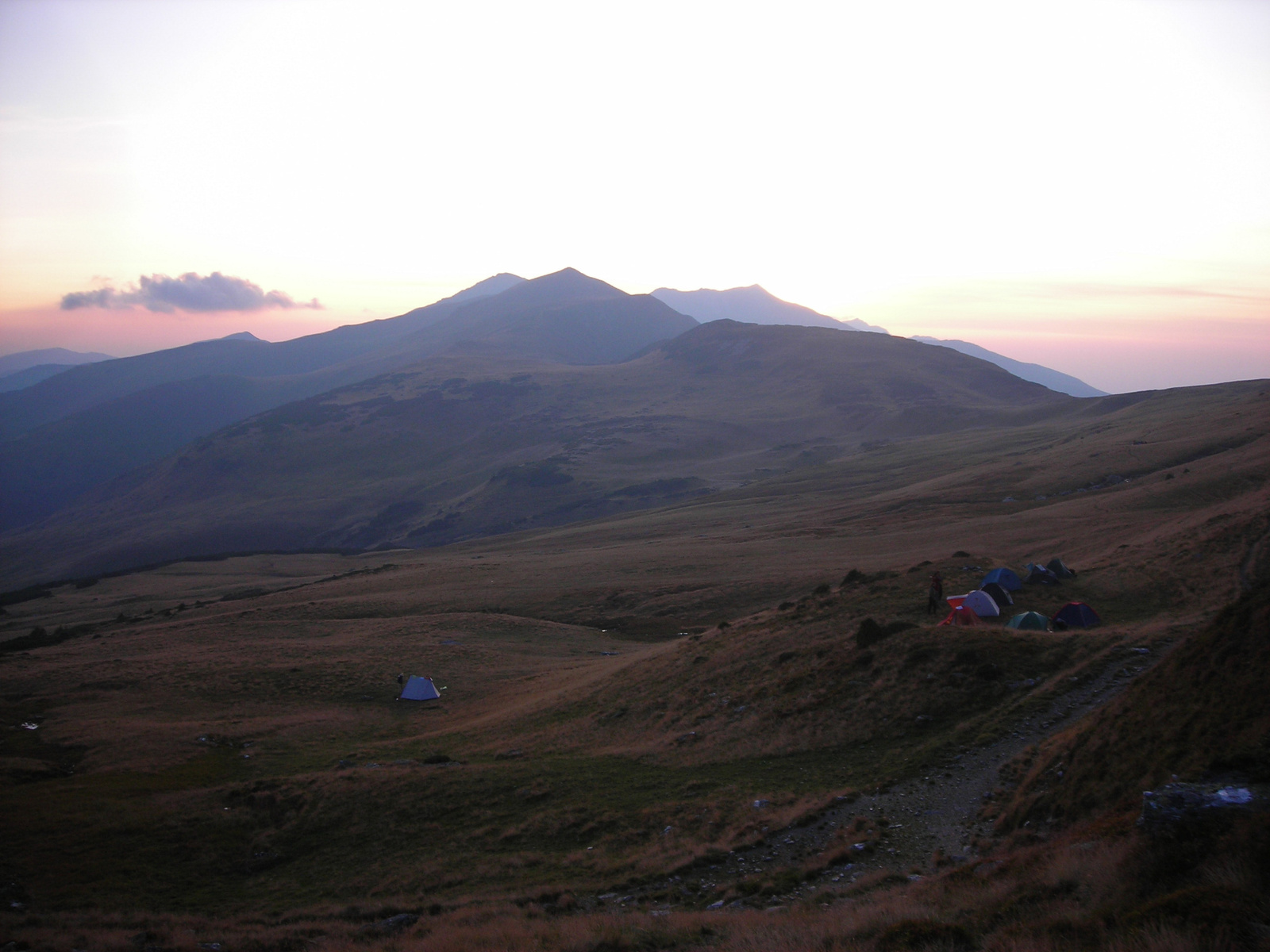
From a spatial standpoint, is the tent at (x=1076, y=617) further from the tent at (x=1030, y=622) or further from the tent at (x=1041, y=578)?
the tent at (x=1041, y=578)

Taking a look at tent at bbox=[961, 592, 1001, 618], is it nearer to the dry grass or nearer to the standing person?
the standing person

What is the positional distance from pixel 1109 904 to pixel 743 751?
15654 mm

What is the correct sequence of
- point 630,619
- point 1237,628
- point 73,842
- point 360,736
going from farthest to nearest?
point 630,619, point 360,736, point 73,842, point 1237,628

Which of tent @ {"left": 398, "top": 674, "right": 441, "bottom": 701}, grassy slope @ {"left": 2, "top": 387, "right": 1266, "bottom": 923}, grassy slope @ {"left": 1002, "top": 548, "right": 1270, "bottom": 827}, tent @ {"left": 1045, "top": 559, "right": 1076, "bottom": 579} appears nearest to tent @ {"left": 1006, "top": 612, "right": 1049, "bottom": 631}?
grassy slope @ {"left": 2, "top": 387, "right": 1266, "bottom": 923}

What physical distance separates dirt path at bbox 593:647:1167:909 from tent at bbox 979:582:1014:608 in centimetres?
1231

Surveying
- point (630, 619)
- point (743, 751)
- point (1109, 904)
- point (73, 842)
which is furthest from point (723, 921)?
point (630, 619)

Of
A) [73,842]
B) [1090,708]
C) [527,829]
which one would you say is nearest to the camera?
[1090,708]

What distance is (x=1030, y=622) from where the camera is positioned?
94.1 feet

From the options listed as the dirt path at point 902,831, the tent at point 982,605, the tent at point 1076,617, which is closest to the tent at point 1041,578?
the tent at point 982,605

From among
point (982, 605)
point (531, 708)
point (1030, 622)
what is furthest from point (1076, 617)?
point (531, 708)

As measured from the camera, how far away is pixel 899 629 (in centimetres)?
2689

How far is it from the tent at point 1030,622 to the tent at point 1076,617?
512mm

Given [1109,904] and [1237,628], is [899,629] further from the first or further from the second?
[1109,904]

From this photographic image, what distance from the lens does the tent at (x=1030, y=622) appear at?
2851 centimetres
